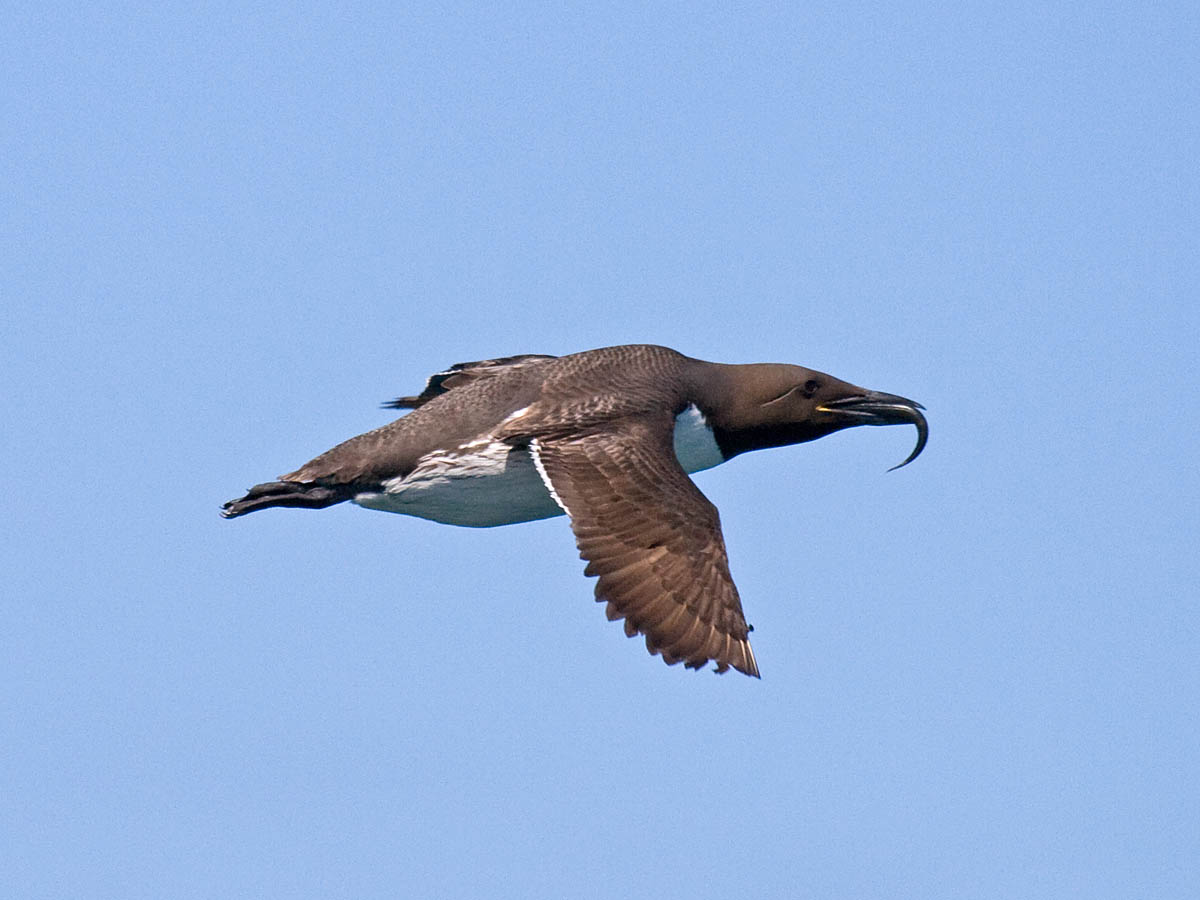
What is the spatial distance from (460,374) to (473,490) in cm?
228

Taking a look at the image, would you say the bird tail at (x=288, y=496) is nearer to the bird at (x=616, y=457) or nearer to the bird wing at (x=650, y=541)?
the bird at (x=616, y=457)

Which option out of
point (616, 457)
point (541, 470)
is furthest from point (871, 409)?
point (541, 470)

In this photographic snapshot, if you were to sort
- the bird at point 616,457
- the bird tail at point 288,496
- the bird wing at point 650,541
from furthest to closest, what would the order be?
the bird tail at point 288,496, the bird at point 616,457, the bird wing at point 650,541

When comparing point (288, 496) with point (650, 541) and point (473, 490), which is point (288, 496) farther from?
point (650, 541)

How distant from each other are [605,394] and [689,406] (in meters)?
0.97

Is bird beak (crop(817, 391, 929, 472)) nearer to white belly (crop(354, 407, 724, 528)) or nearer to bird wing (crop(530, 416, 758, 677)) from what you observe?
white belly (crop(354, 407, 724, 528))

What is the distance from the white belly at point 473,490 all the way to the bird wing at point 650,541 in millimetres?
413

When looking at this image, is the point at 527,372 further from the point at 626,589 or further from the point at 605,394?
the point at 626,589

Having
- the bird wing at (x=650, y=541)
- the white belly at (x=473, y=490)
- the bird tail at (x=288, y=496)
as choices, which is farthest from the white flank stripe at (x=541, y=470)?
the bird tail at (x=288, y=496)

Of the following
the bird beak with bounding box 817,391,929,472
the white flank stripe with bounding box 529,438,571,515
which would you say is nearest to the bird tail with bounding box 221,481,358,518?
the white flank stripe with bounding box 529,438,571,515

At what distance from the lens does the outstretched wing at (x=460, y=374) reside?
15789mm

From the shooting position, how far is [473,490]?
13898mm

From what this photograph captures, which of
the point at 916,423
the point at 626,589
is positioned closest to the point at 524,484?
the point at 626,589

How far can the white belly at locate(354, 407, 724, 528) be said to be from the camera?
13750 mm
